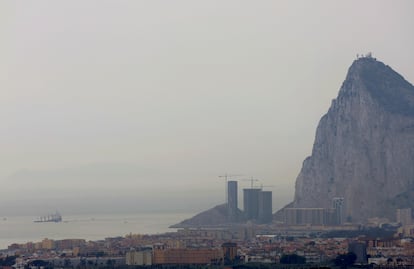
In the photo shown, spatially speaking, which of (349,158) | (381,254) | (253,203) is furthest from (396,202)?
(381,254)

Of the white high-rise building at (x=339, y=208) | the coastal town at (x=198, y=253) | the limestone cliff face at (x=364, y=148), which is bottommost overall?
the coastal town at (x=198, y=253)

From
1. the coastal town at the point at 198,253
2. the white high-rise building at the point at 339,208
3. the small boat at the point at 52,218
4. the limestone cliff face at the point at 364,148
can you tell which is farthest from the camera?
the small boat at the point at 52,218

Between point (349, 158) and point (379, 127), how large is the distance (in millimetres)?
2760

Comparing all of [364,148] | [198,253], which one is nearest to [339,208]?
[364,148]

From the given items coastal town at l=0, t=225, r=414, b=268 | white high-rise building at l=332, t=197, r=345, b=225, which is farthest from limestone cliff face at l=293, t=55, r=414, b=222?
coastal town at l=0, t=225, r=414, b=268

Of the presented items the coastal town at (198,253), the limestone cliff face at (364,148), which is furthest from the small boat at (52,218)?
the coastal town at (198,253)

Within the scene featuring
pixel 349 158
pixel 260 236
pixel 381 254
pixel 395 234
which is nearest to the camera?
pixel 381 254

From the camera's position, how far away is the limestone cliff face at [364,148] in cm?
8500

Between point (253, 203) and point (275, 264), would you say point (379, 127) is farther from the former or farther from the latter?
point (275, 264)

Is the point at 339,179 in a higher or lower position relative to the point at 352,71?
lower

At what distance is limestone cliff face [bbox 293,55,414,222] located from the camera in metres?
85.0

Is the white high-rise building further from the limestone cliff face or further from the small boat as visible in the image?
the small boat

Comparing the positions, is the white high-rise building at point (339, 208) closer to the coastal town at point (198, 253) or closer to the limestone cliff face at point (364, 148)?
the limestone cliff face at point (364, 148)

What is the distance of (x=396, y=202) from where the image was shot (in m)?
82.6
